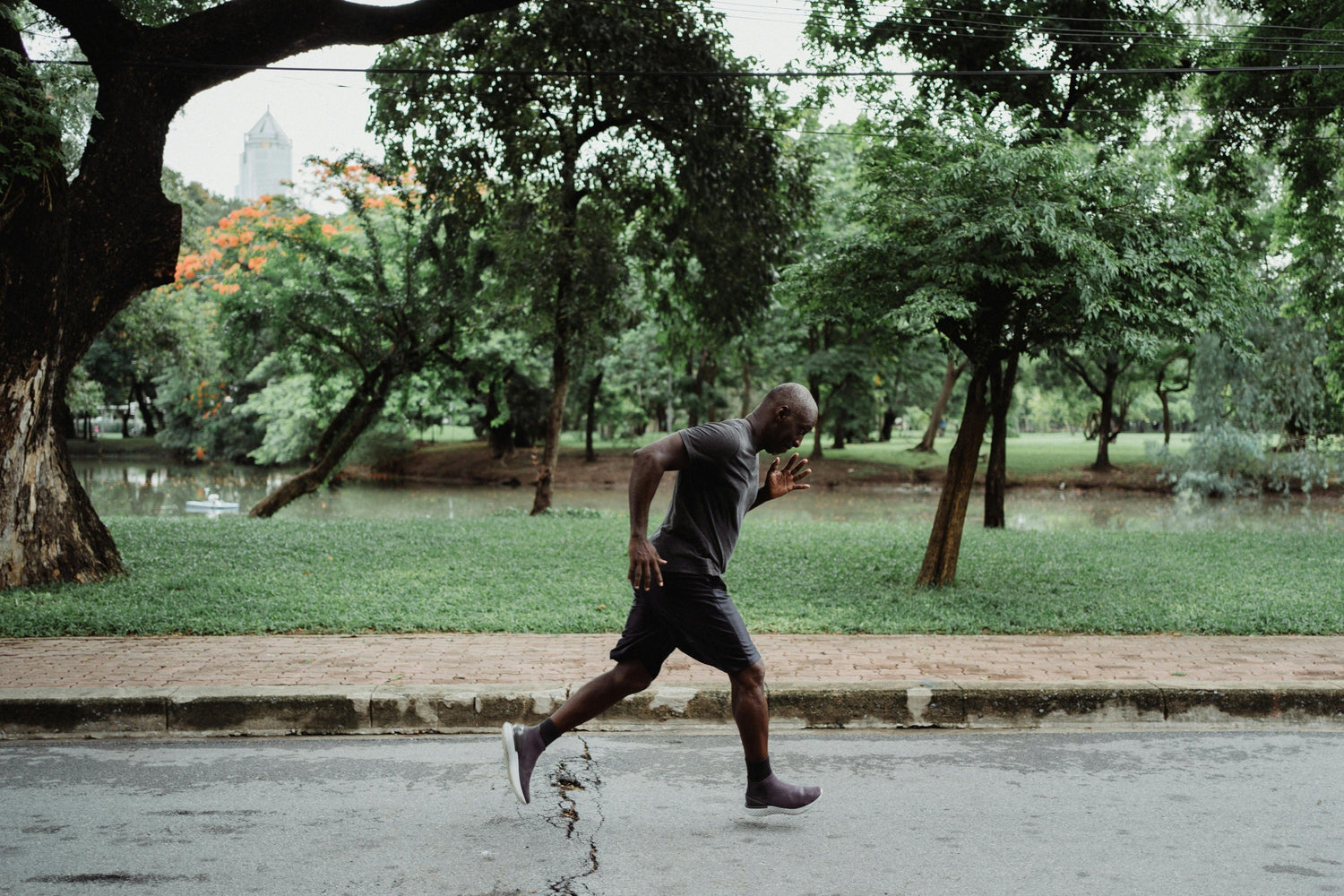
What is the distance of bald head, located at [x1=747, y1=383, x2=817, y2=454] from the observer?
14.3 ft

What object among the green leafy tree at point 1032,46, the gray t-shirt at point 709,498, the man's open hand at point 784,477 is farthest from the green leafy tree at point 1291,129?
the gray t-shirt at point 709,498

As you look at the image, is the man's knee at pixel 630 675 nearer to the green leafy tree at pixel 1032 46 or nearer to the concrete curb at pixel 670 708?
the concrete curb at pixel 670 708

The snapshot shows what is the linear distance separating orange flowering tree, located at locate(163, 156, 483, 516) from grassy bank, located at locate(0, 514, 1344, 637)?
5.45 m

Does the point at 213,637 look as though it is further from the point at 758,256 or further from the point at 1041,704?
the point at 758,256

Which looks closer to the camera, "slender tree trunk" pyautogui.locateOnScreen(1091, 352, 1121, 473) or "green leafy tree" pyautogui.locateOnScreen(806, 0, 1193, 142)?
"green leafy tree" pyautogui.locateOnScreen(806, 0, 1193, 142)

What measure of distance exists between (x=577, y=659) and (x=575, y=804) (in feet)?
7.84

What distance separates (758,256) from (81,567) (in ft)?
35.8

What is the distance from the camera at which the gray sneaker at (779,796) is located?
4.36 m

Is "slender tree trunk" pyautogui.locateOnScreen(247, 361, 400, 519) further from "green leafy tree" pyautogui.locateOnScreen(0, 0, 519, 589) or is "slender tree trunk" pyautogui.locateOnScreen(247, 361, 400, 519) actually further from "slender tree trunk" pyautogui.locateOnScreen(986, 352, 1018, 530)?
"slender tree trunk" pyautogui.locateOnScreen(986, 352, 1018, 530)

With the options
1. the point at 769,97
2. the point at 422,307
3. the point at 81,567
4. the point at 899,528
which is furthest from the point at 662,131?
the point at 81,567

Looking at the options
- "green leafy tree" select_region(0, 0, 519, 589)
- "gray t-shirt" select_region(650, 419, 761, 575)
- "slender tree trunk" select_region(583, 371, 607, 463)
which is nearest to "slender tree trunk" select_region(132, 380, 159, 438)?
"slender tree trunk" select_region(583, 371, 607, 463)

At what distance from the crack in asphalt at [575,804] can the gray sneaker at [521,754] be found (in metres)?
0.19

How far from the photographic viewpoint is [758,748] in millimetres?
4371

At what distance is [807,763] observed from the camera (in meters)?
5.32
